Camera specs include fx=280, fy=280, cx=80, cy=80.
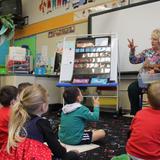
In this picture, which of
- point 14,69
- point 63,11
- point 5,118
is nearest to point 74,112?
point 5,118

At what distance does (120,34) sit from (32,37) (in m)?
2.65

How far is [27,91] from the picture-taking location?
1422 mm

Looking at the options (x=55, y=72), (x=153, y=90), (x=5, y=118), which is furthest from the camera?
(x=55, y=72)

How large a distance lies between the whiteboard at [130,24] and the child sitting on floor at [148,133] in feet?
8.71

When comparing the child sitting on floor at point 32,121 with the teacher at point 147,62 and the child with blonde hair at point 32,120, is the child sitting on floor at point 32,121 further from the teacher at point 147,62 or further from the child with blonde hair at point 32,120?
the teacher at point 147,62

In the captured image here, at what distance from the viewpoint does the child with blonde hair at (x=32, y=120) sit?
4.26 feet

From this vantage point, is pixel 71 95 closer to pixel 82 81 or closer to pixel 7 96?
pixel 7 96

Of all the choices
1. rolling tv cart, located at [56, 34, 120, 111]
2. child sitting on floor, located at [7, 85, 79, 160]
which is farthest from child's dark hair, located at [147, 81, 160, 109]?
rolling tv cart, located at [56, 34, 120, 111]

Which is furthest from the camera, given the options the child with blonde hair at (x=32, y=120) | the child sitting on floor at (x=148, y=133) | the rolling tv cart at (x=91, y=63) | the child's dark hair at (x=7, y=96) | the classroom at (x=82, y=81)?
the rolling tv cart at (x=91, y=63)

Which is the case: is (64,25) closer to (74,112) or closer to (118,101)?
(118,101)

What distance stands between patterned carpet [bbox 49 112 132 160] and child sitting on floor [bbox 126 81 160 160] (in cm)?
58

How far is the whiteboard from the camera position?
415cm

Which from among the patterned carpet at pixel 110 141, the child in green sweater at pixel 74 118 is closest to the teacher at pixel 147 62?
the patterned carpet at pixel 110 141

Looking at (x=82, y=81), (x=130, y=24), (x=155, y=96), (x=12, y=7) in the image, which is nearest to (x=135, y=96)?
(x=82, y=81)
